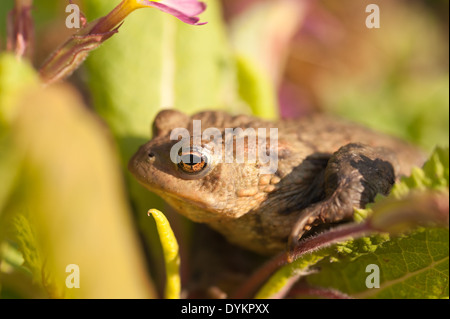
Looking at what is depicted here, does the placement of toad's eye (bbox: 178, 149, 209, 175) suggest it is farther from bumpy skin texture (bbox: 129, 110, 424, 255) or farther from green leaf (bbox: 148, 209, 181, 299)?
green leaf (bbox: 148, 209, 181, 299)

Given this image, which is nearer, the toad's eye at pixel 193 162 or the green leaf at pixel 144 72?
the toad's eye at pixel 193 162

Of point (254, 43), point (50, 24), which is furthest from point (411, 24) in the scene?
point (50, 24)

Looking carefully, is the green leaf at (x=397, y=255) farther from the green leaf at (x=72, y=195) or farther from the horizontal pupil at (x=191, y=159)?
the green leaf at (x=72, y=195)

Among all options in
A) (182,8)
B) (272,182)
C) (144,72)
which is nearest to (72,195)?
(182,8)

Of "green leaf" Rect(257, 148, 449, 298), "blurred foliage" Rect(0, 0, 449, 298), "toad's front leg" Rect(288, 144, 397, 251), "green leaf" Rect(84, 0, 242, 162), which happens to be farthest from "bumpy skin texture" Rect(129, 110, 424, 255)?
"green leaf" Rect(84, 0, 242, 162)

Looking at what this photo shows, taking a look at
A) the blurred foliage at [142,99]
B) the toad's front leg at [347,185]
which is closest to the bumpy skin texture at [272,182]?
the toad's front leg at [347,185]

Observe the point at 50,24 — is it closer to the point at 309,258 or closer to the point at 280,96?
the point at 280,96
